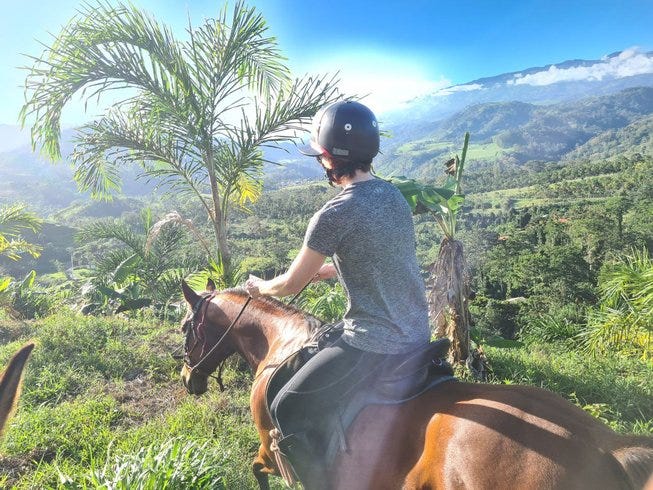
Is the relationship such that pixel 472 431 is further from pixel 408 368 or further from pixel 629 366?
pixel 629 366

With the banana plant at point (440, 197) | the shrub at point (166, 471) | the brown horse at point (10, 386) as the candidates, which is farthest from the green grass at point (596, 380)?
the brown horse at point (10, 386)

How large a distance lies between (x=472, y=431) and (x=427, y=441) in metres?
0.23

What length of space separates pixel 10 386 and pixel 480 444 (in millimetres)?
1697

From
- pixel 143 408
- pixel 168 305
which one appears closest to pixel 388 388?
pixel 143 408

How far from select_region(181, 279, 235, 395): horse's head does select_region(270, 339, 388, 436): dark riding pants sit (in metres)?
1.21

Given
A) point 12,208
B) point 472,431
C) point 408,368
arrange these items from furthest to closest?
point 12,208, point 408,368, point 472,431

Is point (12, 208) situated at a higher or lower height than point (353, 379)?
higher

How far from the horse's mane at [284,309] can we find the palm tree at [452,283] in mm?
2621

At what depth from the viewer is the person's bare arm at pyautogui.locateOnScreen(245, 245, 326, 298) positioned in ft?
6.74

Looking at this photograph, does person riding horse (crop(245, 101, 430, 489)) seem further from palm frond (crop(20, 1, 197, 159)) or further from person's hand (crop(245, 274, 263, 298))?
palm frond (crop(20, 1, 197, 159))

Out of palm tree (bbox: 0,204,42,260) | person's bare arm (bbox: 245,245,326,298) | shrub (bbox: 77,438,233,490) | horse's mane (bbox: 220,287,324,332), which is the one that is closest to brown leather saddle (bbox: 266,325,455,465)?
person's bare arm (bbox: 245,245,326,298)

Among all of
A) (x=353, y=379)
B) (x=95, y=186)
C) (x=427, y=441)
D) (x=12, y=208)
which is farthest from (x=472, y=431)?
(x=12, y=208)

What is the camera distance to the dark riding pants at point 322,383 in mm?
2100

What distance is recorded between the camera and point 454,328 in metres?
5.48
